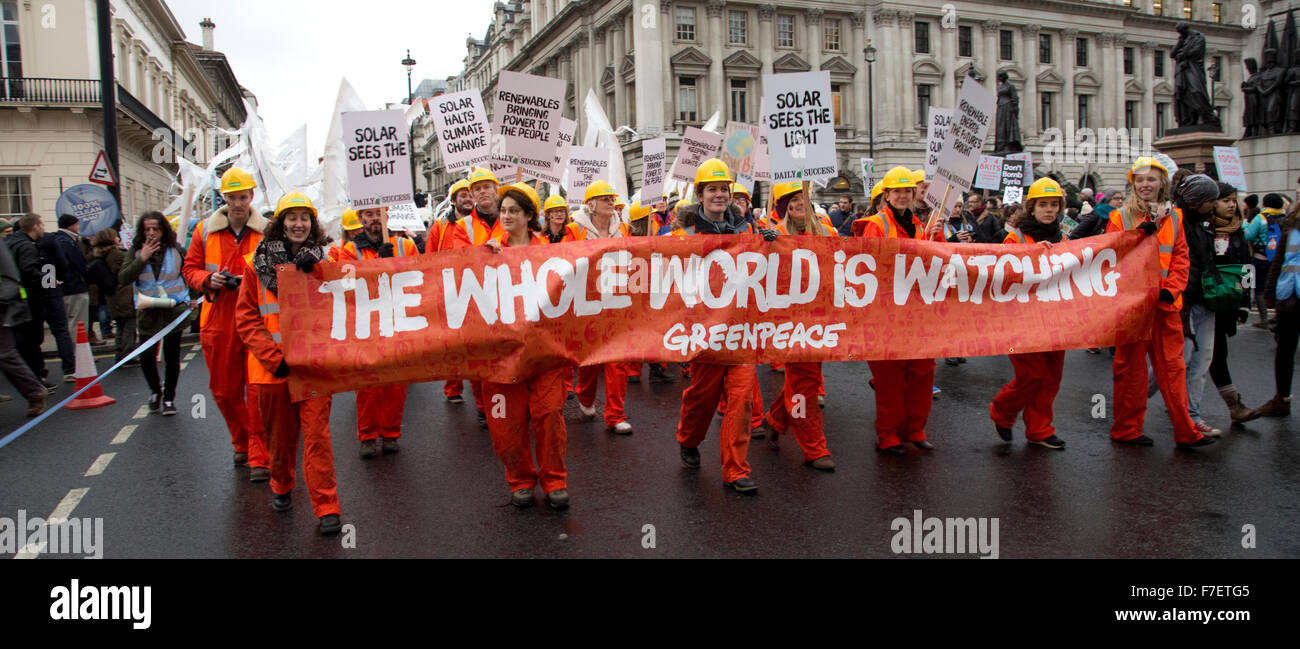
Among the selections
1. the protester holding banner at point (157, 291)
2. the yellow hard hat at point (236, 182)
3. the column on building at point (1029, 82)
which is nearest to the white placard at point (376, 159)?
the yellow hard hat at point (236, 182)

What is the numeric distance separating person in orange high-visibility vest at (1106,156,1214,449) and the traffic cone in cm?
895

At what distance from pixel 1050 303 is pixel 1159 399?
289cm

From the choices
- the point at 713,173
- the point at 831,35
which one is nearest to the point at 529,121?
the point at 713,173

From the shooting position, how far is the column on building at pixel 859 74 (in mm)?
55750

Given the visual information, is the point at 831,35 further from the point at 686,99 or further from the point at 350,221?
the point at 350,221

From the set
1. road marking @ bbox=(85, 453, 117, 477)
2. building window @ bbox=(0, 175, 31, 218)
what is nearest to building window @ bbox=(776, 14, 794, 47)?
building window @ bbox=(0, 175, 31, 218)

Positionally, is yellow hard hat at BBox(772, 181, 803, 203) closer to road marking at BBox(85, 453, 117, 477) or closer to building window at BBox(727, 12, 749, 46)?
road marking at BBox(85, 453, 117, 477)

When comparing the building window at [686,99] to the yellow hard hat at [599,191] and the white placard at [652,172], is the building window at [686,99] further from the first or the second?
the yellow hard hat at [599,191]

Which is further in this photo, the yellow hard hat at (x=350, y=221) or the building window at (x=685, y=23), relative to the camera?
the building window at (x=685, y=23)

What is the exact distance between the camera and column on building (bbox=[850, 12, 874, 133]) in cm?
5575

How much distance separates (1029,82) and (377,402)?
6307 centimetres

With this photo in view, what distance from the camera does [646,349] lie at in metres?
5.54

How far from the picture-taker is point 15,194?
92.8ft

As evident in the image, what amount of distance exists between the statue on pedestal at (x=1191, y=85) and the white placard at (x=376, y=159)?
63.1ft
